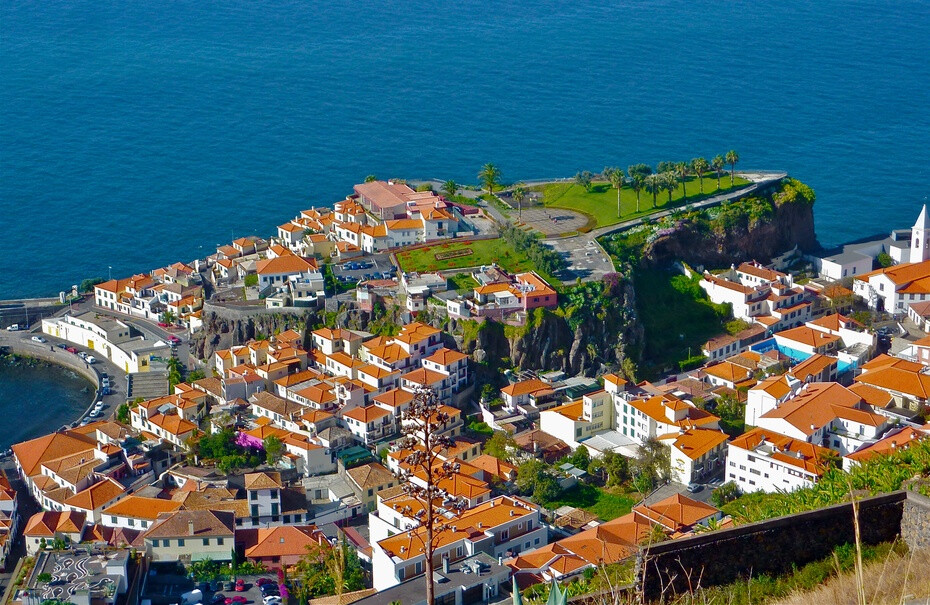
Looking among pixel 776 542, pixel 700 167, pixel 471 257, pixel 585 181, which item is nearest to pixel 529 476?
pixel 471 257

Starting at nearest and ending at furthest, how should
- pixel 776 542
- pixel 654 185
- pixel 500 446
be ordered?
1. pixel 776 542
2. pixel 500 446
3. pixel 654 185

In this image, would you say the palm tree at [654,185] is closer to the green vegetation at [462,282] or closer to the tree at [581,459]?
the green vegetation at [462,282]

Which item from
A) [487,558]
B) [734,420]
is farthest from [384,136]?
[487,558]

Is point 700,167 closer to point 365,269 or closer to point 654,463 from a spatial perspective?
point 365,269

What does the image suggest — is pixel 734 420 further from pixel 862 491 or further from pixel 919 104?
pixel 919 104

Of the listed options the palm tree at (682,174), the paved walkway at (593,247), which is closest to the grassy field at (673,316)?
the paved walkway at (593,247)

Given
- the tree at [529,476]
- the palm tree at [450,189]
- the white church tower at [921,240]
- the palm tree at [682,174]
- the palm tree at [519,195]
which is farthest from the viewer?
the palm tree at [450,189]
